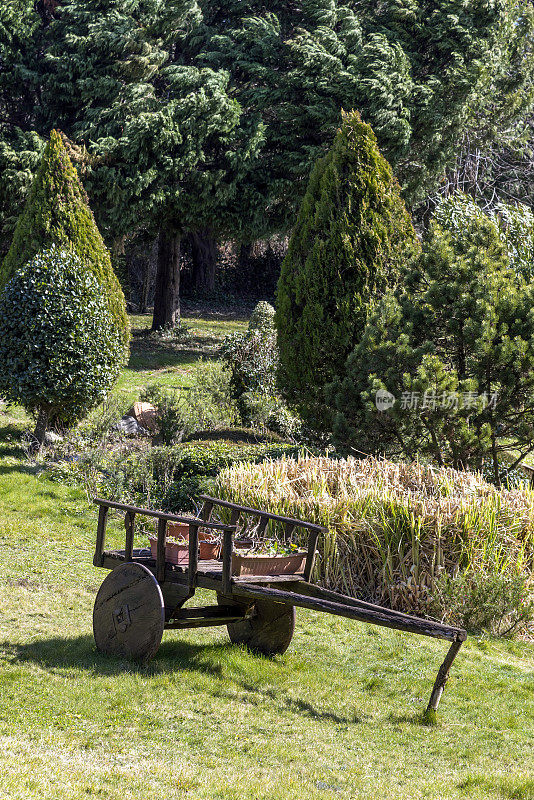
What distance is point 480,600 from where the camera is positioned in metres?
6.63

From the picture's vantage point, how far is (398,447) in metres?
9.35

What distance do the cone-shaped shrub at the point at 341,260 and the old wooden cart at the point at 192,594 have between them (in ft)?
16.3

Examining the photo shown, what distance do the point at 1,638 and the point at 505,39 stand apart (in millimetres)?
22209

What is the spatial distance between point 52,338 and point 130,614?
6.00m

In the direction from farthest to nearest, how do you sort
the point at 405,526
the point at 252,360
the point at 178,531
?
the point at 252,360 < the point at 405,526 < the point at 178,531

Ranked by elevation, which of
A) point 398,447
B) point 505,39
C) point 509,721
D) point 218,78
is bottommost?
point 509,721

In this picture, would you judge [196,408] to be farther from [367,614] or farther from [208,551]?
[367,614]

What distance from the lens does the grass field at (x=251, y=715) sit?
149 inches

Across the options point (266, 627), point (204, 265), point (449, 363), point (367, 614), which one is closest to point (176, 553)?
point (266, 627)

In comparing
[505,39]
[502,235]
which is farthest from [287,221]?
[502,235]

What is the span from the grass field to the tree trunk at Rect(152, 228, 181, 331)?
15.3m

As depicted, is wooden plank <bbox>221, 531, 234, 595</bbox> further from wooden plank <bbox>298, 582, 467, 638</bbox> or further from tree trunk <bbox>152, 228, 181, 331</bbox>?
tree trunk <bbox>152, 228, 181, 331</bbox>

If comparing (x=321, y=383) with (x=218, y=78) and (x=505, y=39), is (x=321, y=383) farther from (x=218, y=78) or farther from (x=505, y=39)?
(x=505, y=39)

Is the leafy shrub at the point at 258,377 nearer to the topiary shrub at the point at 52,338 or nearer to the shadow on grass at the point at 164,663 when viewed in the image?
the topiary shrub at the point at 52,338
